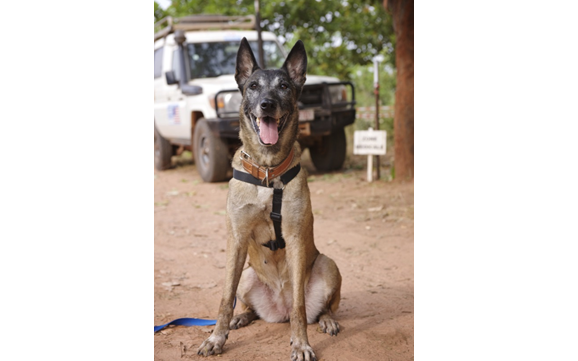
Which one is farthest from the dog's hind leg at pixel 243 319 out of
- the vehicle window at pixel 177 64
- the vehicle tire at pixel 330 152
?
the vehicle tire at pixel 330 152

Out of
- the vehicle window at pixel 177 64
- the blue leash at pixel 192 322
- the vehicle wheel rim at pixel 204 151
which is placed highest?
the vehicle window at pixel 177 64

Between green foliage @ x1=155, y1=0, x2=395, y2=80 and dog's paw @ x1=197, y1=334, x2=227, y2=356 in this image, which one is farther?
green foliage @ x1=155, y1=0, x2=395, y2=80

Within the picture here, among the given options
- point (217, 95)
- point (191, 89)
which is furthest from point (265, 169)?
point (191, 89)

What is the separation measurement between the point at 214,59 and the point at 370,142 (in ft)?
10.1

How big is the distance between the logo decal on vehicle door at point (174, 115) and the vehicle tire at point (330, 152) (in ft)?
8.74

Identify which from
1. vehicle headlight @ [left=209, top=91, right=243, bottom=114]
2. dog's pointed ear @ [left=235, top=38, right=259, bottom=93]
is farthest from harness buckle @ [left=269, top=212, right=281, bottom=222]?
vehicle headlight @ [left=209, top=91, right=243, bottom=114]

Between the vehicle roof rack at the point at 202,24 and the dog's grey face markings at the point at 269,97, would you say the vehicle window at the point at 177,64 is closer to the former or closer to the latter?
the vehicle roof rack at the point at 202,24

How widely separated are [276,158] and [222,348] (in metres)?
1.21

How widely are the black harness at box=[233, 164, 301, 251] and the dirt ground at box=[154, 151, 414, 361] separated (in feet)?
2.19

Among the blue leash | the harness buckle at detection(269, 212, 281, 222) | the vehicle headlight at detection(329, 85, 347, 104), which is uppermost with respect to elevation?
the vehicle headlight at detection(329, 85, 347, 104)

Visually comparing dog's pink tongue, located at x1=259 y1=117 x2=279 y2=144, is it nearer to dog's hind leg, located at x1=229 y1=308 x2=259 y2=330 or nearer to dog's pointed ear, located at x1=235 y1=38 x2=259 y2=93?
dog's pointed ear, located at x1=235 y1=38 x2=259 y2=93

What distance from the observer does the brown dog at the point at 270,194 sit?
11.0 feet

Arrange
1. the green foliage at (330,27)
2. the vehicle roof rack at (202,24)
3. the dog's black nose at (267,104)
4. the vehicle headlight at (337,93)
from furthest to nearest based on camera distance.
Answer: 1. the green foliage at (330,27)
2. the vehicle roof rack at (202,24)
3. the vehicle headlight at (337,93)
4. the dog's black nose at (267,104)

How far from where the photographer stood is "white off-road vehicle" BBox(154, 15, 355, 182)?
8.98 metres
